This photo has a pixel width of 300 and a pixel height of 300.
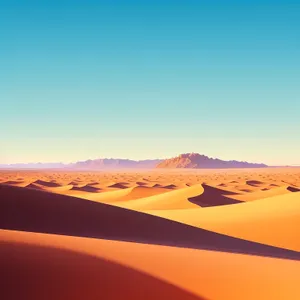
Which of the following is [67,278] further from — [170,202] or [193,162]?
[193,162]

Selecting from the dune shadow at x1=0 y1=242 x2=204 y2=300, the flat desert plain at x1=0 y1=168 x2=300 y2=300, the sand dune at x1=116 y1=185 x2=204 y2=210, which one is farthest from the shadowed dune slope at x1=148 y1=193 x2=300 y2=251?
the sand dune at x1=116 y1=185 x2=204 y2=210

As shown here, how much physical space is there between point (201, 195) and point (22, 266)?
63.5 feet

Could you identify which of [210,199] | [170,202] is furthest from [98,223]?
[210,199]

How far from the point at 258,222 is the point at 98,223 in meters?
4.45

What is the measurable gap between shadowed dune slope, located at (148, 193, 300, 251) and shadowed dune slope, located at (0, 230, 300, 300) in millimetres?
4096

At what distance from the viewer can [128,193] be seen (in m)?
27.9

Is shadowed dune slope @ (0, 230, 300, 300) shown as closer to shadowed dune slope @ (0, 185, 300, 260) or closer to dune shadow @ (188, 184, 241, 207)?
shadowed dune slope @ (0, 185, 300, 260)

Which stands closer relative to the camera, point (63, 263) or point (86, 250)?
point (63, 263)

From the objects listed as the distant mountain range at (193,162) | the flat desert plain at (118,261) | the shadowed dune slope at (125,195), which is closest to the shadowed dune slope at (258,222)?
the flat desert plain at (118,261)

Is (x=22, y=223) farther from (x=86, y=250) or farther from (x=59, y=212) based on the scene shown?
(x=86, y=250)

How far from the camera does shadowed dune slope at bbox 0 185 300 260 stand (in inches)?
281

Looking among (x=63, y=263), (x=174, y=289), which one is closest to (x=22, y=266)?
(x=63, y=263)

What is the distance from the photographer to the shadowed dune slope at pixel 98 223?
23.4ft

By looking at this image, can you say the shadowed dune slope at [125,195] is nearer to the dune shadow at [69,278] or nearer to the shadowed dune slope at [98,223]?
the shadowed dune slope at [98,223]
